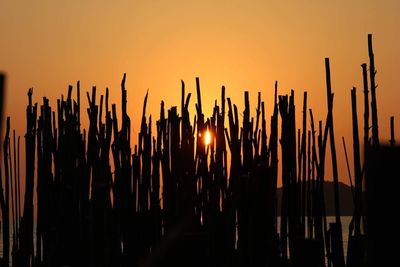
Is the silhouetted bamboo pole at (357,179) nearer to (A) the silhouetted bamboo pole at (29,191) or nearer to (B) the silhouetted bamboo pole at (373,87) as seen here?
(B) the silhouetted bamboo pole at (373,87)

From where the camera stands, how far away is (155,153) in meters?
3.92

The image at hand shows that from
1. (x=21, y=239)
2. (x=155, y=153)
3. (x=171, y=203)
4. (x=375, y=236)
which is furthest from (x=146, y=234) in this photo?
(x=375, y=236)

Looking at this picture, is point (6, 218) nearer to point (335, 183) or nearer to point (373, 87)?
point (335, 183)

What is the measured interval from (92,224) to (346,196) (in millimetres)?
95930

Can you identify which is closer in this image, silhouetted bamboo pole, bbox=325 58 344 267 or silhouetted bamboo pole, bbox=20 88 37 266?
silhouetted bamboo pole, bbox=325 58 344 267

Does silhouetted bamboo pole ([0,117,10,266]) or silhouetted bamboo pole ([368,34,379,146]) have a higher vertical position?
silhouetted bamboo pole ([368,34,379,146])

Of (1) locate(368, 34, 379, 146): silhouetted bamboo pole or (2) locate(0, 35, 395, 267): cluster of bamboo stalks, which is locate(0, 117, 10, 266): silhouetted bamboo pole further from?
(1) locate(368, 34, 379, 146): silhouetted bamboo pole

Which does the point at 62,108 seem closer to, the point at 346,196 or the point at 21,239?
the point at 21,239

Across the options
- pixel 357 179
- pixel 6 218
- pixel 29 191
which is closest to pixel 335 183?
pixel 357 179

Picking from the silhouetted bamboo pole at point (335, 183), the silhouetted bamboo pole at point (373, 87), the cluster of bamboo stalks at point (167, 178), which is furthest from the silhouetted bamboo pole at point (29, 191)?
the silhouetted bamboo pole at point (373, 87)

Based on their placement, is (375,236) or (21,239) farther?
(21,239)

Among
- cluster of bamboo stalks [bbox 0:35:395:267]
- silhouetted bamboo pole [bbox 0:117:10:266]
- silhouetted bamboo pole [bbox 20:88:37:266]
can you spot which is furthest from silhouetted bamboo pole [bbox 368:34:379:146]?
silhouetted bamboo pole [bbox 0:117:10:266]

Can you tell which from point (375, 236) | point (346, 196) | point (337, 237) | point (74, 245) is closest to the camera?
point (375, 236)

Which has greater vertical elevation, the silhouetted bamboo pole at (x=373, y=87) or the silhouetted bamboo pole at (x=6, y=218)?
the silhouetted bamboo pole at (x=373, y=87)
